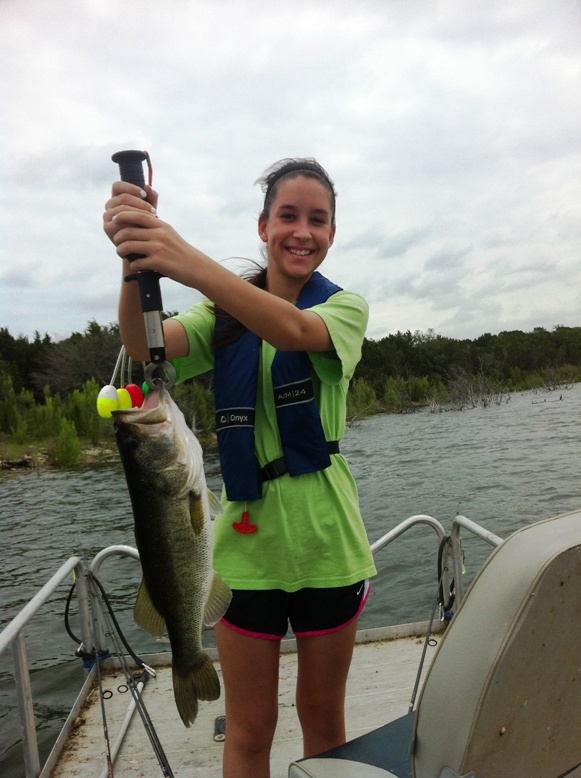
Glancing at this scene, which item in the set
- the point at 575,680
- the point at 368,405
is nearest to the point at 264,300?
the point at 575,680

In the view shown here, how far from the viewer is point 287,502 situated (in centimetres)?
189

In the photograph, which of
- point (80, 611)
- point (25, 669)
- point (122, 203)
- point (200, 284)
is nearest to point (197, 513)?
point (200, 284)

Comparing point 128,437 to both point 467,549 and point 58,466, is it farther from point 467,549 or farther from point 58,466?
point 58,466

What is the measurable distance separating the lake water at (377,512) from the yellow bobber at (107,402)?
8.95 feet

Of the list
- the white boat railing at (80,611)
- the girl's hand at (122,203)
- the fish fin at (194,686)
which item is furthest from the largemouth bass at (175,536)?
the white boat railing at (80,611)

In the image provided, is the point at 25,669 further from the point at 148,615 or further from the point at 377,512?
the point at 377,512

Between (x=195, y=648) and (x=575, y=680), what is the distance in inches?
38.2

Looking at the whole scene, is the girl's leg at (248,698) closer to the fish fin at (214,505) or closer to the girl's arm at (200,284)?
the fish fin at (214,505)

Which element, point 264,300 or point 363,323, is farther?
point 363,323

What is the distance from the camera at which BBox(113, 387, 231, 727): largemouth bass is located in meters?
1.62

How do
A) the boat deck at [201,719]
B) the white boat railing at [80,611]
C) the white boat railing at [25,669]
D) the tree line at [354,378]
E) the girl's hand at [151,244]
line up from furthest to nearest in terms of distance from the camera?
the tree line at [354,378], the boat deck at [201,719], the white boat railing at [80,611], the white boat railing at [25,669], the girl's hand at [151,244]

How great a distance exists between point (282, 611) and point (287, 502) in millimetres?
329

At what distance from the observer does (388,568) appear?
9461 mm

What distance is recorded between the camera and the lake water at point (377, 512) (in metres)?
7.12
